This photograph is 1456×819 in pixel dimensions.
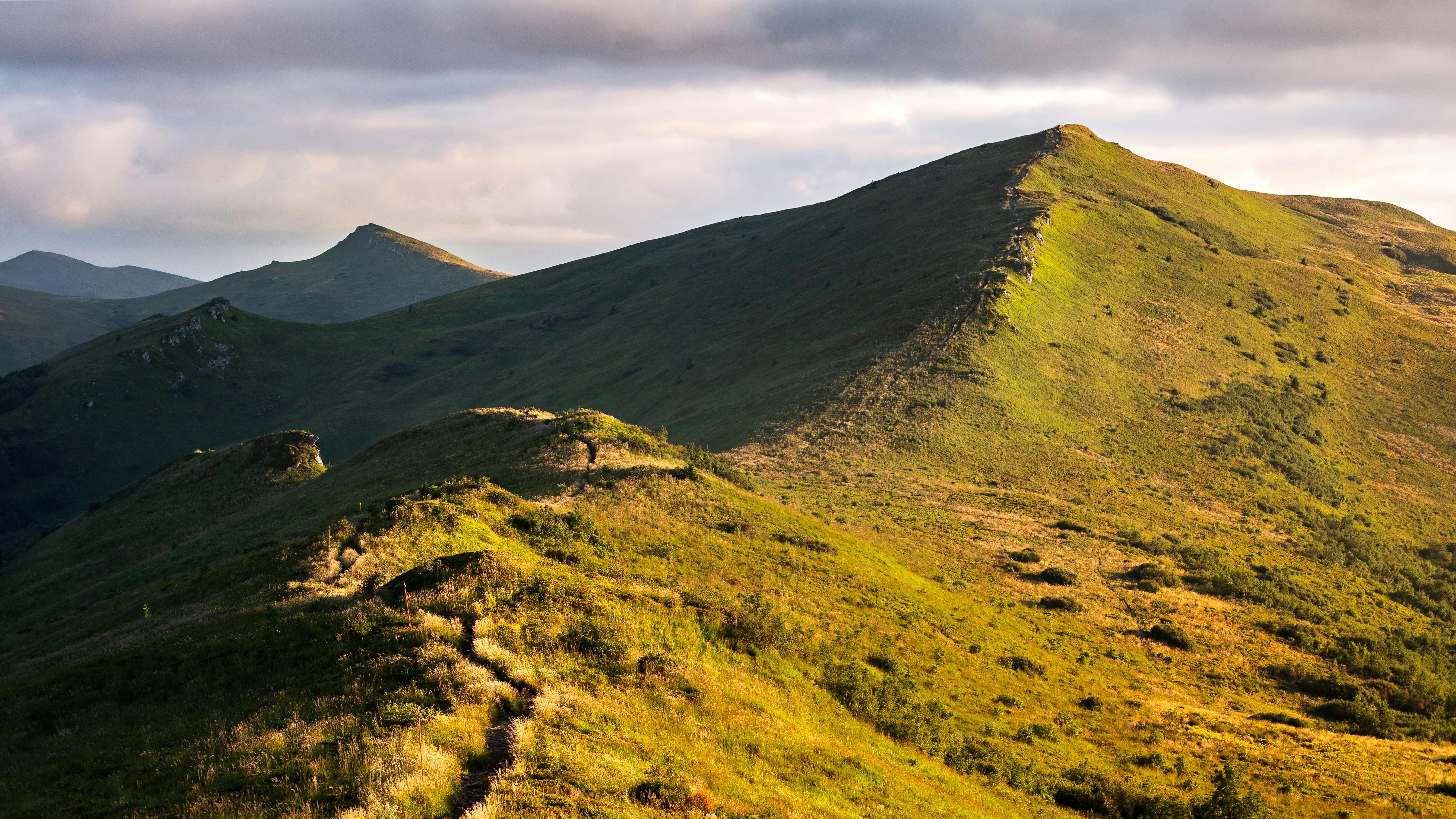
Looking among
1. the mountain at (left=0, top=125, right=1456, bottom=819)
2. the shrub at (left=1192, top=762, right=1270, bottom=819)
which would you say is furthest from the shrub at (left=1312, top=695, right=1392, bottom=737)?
the shrub at (left=1192, top=762, right=1270, bottom=819)

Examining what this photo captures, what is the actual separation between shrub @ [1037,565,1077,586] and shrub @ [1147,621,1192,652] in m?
5.50

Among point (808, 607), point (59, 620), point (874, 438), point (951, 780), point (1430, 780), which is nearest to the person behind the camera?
point (951, 780)

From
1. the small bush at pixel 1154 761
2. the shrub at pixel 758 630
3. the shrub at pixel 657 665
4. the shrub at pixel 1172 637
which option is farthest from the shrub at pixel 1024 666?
the shrub at pixel 657 665

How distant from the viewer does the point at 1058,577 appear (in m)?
47.0

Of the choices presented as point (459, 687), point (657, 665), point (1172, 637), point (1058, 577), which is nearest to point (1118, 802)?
point (657, 665)

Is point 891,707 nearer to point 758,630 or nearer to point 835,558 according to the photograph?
point 758,630

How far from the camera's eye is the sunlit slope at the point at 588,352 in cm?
10194

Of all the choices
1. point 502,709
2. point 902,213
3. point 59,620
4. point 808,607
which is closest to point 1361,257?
point 902,213

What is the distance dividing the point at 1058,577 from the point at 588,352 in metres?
114

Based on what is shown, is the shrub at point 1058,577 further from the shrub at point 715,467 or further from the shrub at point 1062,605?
the shrub at point 715,467

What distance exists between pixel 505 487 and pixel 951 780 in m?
28.9

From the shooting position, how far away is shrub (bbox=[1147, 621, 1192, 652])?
4128cm

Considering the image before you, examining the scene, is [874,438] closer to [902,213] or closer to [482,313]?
[902,213]

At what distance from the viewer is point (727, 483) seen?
162ft
